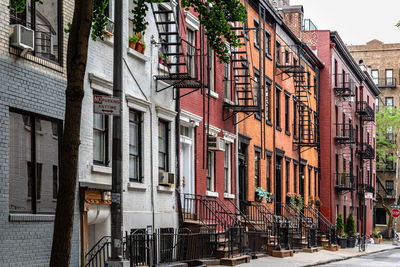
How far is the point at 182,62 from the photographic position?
22.9 m

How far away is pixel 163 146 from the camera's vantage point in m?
21.9

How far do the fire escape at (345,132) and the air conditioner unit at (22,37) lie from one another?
35.9m

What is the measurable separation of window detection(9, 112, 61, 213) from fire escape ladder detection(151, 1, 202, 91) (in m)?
5.84

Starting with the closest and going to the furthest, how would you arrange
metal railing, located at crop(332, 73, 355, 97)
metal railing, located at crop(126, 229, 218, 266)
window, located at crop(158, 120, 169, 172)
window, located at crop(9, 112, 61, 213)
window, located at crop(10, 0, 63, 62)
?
window, located at crop(9, 112, 61, 213), window, located at crop(10, 0, 63, 62), metal railing, located at crop(126, 229, 218, 266), window, located at crop(158, 120, 169, 172), metal railing, located at crop(332, 73, 355, 97)

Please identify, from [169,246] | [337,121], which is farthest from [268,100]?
[337,121]

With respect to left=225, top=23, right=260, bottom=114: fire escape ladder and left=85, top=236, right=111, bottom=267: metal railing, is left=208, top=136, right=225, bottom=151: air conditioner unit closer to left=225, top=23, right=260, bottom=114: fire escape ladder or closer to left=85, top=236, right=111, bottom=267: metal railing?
left=225, top=23, right=260, bottom=114: fire escape ladder

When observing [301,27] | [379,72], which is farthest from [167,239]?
[379,72]

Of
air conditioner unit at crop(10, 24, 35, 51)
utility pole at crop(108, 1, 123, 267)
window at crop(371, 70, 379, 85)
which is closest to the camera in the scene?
utility pole at crop(108, 1, 123, 267)

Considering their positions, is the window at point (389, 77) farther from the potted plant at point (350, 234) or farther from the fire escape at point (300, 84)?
the fire escape at point (300, 84)

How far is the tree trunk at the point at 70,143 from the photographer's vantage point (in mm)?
10945

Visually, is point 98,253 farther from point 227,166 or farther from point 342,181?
point 342,181

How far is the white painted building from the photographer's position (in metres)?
16.9

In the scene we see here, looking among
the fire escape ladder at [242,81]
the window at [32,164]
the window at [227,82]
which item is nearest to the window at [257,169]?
the fire escape ladder at [242,81]

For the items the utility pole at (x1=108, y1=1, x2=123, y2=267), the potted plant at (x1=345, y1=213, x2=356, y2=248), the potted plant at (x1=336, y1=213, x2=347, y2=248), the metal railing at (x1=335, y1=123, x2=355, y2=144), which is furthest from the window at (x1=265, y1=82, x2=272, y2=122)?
the utility pole at (x1=108, y1=1, x2=123, y2=267)
